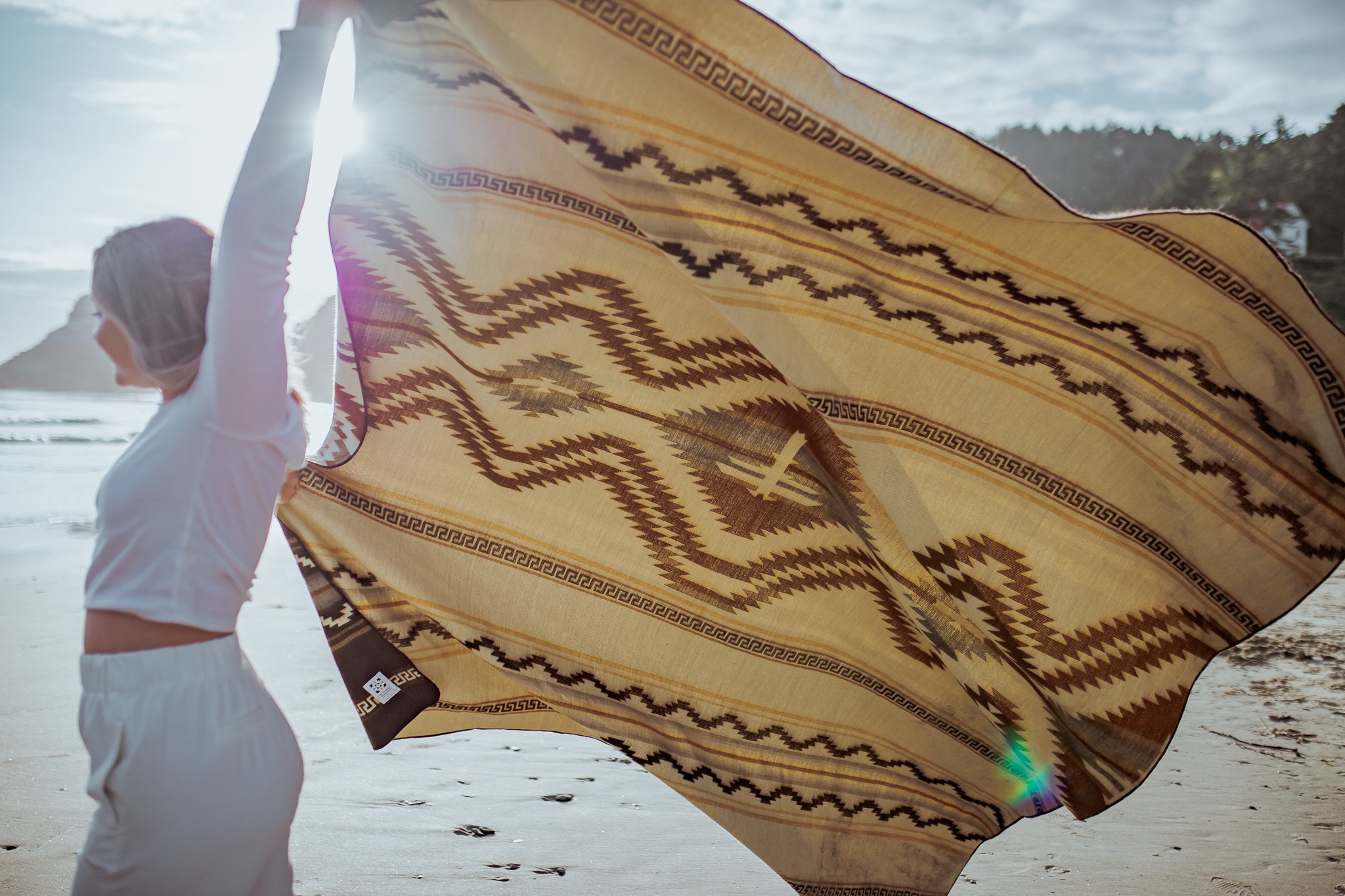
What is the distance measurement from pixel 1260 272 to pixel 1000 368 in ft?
1.59

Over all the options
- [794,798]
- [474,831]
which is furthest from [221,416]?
[474,831]

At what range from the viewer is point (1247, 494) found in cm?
167

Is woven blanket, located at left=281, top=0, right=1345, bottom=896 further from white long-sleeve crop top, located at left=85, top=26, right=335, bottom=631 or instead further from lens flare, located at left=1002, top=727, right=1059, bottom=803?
white long-sleeve crop top, located at left=85, top=26, right=335, bottom=631

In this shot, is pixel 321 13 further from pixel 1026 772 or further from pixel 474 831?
pixel 474 831

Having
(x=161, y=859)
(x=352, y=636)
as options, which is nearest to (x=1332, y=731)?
(x=352, y=636)

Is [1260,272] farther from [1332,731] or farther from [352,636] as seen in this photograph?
[1332,731]

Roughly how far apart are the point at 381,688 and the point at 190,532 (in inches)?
37.2

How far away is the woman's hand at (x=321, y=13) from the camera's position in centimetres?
129

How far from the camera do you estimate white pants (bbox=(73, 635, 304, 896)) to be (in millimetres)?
1199

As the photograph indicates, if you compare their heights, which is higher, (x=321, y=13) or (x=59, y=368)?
(x=321, y=13)

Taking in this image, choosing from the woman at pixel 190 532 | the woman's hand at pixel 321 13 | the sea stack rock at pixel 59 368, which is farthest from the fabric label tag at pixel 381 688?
the sea stack rock at pixel 59 368

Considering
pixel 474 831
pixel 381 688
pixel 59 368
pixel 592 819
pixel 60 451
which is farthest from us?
pixel 59 368

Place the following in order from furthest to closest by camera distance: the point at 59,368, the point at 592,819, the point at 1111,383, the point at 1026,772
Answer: the point at 59,368 → the point at 592,819 → the point at 1026,772 → the point at 1111,383

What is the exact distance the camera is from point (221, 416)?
1245 millimetres
